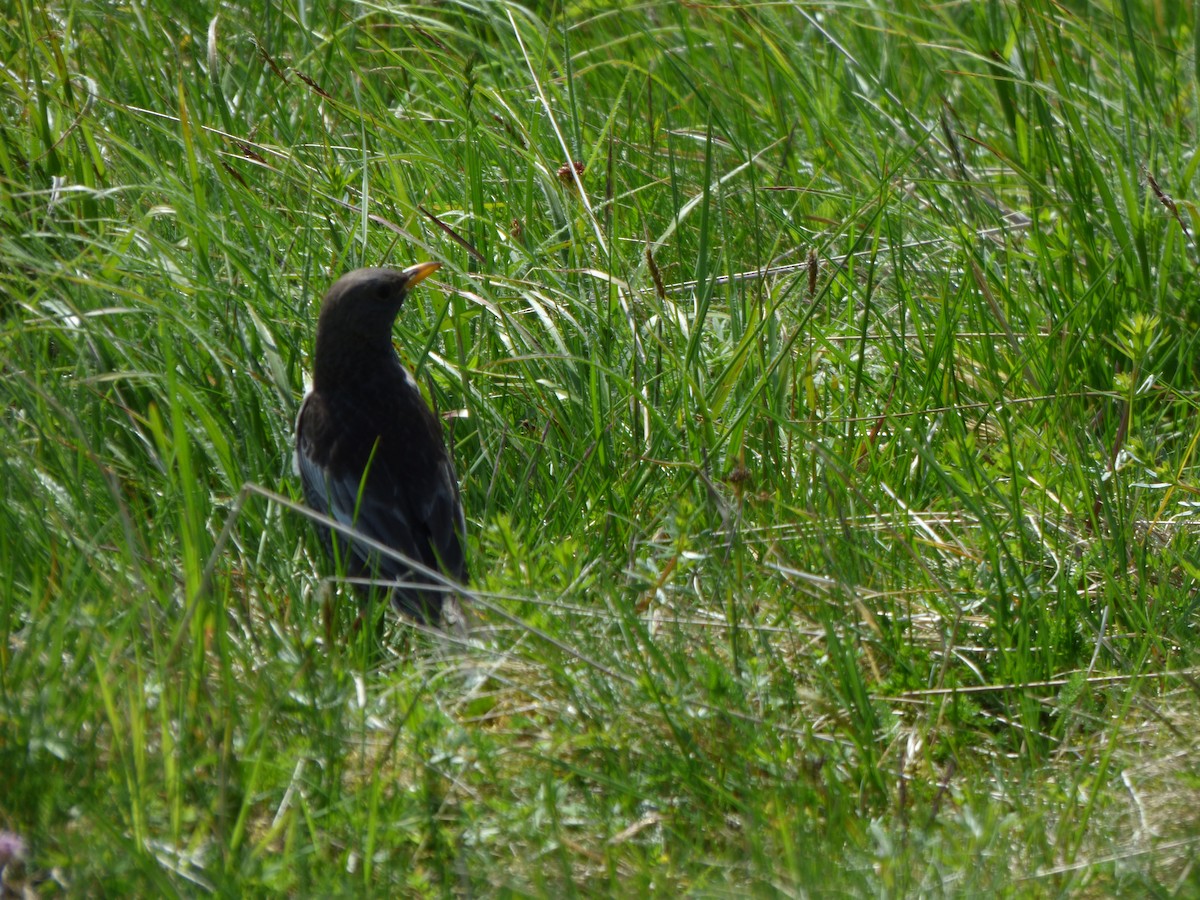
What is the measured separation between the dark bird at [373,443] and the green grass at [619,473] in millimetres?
128

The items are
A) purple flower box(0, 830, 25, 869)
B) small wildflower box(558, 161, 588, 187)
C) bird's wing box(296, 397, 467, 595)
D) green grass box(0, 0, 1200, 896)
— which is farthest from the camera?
small wildflower box(558, 161, 588, 187)

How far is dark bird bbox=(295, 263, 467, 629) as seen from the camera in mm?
3488

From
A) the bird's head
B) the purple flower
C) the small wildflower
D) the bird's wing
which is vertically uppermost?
the small wildflower

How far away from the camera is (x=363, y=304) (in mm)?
3557

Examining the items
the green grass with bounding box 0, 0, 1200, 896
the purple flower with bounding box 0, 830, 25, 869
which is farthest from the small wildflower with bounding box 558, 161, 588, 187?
the purple flower with bounding box 0, 830, 25, 869

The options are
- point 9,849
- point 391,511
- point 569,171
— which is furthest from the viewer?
point 569,171

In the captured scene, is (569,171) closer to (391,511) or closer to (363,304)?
(363,304)

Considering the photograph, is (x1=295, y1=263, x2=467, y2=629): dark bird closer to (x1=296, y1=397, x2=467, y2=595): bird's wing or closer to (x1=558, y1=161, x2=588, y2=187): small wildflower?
(x1=296, y1=397, x2=467, y2=595): bird's wing

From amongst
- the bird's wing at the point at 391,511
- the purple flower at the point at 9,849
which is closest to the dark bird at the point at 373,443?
the bird's wing at the point at 391,511

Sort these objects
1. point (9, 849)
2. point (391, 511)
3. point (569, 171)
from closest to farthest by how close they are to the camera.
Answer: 1. point (9, 849)
2. point (391, 511)
3. point (569, 171)

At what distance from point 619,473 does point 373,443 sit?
64cm

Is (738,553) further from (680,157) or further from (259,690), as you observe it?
(680,157)

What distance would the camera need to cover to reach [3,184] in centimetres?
397

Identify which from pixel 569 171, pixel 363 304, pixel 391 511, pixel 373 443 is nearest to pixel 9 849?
pixel 391 511
